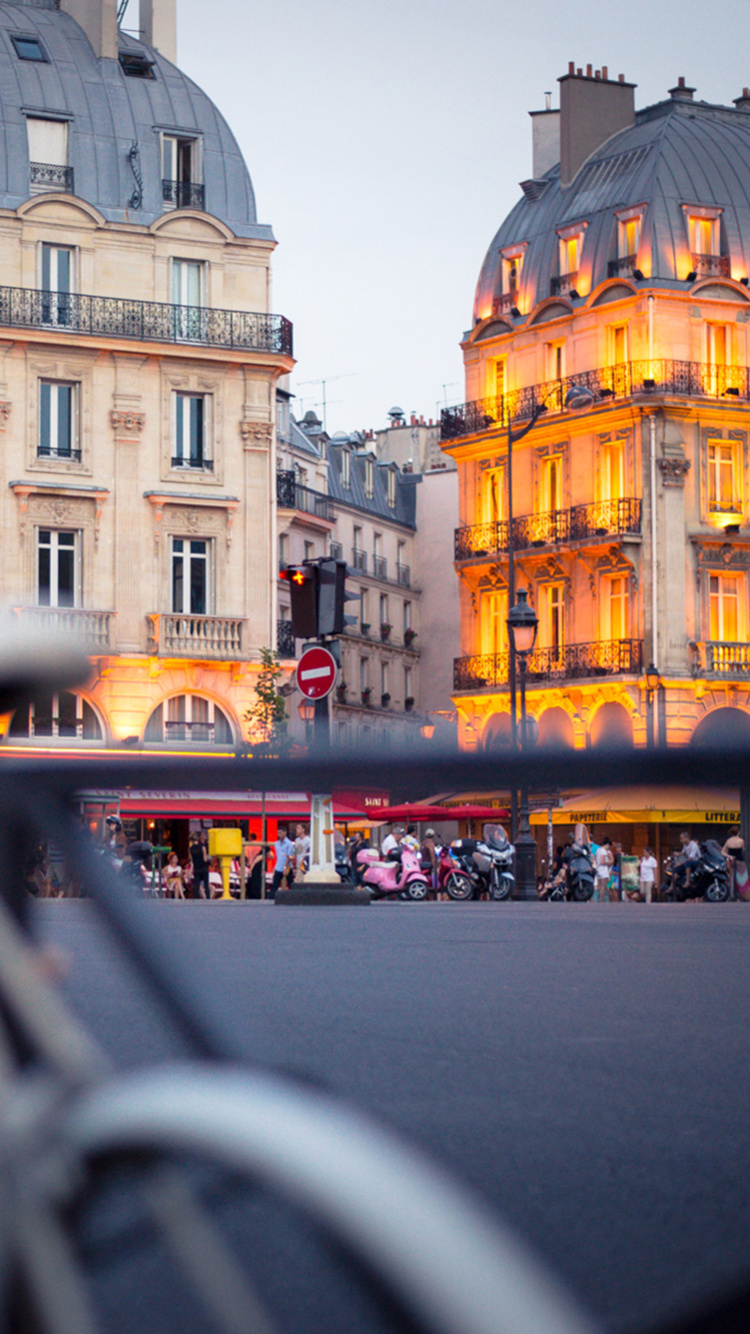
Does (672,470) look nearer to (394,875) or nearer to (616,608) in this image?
(616,608)

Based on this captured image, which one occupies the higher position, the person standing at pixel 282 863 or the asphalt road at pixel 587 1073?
the asphalt road at pixel 587 1073

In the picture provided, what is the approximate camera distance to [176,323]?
44281 millimetres

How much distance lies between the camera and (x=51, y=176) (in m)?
43.8

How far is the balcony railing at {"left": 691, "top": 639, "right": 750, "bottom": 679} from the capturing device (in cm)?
4975

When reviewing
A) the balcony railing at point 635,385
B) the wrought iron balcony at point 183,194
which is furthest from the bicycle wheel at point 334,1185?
the balcony railing at point 635,385

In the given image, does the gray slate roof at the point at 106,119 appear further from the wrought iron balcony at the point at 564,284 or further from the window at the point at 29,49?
the wrought iron balcony at the point at 564,284

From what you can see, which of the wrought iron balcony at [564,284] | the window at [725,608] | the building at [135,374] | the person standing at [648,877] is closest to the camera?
the person standing at [648,877]

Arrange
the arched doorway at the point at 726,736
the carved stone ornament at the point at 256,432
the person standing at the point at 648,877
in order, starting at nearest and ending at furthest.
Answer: the arched doorway at the point at 726,736 < the person standing at the point at 648,877 < the carved stone ornament at the point at 256,432

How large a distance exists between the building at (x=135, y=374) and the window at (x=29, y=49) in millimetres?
73

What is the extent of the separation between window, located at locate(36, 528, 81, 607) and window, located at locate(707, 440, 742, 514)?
17484 mm

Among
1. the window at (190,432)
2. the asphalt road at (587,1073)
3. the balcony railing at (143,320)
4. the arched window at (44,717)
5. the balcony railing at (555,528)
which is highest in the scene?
the balcony railing at (143,320)

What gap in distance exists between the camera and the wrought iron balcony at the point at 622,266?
169 feet

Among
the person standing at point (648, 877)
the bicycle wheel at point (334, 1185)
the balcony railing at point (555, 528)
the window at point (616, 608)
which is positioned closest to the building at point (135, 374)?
the balcony railing at point (555, 528)

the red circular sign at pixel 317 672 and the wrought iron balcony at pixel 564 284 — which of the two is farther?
the wrought iron balcony at pixel 564 284
